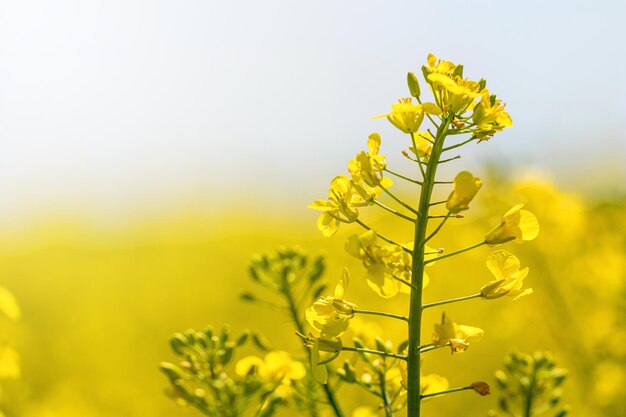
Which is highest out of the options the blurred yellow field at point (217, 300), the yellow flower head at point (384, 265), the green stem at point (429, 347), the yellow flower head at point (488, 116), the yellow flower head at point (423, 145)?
the blurred yellow field at point (217, 300)

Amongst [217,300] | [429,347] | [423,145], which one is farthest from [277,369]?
[217,300]

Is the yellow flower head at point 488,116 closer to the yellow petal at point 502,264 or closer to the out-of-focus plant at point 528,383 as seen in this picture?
the yellow petal at point 502,264

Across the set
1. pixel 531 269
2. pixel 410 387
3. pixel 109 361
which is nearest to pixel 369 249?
pixel 410 387

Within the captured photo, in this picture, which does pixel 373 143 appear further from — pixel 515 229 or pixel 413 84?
pixel 515 229

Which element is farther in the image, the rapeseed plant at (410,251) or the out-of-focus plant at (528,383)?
the out-of-focus plant at (528,383)

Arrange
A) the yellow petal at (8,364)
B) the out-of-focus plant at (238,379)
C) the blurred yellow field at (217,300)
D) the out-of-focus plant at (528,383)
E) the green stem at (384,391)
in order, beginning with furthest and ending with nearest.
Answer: the blurred yellow field at (217,300)
the yellow petal at (8,364)
the out-of-focus plant at (528,383)
the out-of-focus plant at (238,379)
the green stem at (384,391)

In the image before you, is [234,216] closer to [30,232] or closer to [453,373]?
[30,232]

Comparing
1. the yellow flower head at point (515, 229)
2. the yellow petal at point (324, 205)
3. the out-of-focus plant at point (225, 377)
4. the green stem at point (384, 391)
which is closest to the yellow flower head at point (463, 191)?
the yellow flower head at point (515, 229)
